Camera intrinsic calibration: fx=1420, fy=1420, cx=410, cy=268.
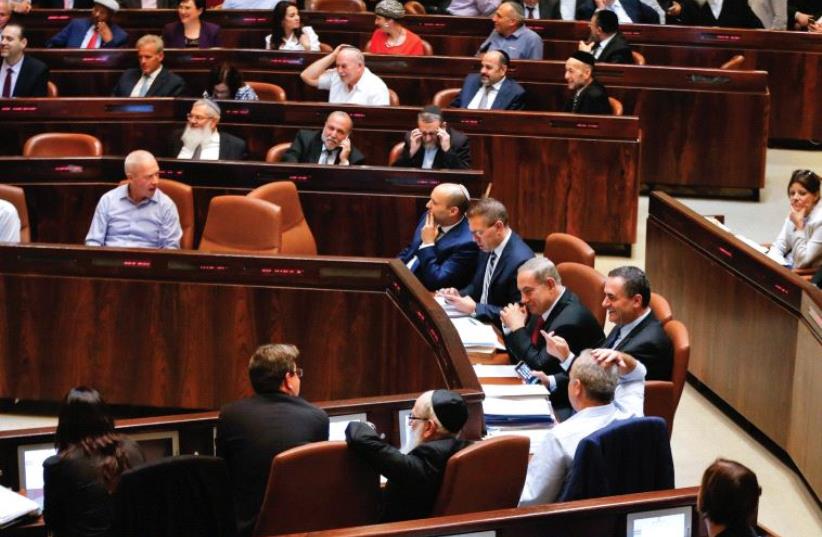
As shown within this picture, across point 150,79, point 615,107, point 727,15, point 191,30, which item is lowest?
point 615,107

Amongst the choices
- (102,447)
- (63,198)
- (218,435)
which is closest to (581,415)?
(218,435)

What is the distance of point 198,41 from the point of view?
1030cm

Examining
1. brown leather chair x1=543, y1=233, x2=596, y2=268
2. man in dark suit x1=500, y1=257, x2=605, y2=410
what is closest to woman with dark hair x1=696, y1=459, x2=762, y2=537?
man in dark suit x1=500, y1=257, x2=605, y2=410

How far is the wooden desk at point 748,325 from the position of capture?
587 cm

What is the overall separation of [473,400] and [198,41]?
621cm

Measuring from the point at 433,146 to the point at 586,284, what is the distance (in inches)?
85.9

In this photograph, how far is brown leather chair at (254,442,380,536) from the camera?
13.6 feet

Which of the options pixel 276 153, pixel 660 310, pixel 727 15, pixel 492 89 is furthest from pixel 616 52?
pixel 660 310

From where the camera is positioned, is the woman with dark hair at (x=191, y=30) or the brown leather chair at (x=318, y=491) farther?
the woman with dark hair at (x=191, y=30)

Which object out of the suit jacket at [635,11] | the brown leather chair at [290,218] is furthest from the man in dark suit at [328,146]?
the suit jacket at [635,11]

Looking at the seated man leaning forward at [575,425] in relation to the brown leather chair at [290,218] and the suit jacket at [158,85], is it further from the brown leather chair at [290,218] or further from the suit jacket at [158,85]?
the suit jacket at [158,85]

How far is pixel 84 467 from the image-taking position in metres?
4.01

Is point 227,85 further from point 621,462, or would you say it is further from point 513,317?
point 621,462

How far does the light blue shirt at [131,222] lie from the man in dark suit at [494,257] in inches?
67.0
